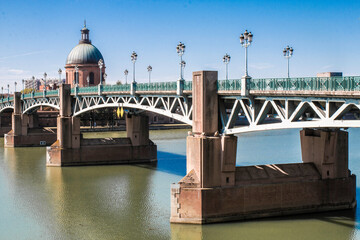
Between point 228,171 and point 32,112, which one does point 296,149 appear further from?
point 32,112

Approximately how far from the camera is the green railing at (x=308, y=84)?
65.5 feet

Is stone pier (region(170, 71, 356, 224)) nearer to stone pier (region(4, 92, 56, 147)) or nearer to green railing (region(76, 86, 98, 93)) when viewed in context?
green railing (region(76, 86, 98, 93))

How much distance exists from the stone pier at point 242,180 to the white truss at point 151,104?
3.96m

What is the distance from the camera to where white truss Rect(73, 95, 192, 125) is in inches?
1277

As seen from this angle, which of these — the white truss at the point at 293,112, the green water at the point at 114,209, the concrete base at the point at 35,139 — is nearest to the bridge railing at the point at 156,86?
the white truss at the point at 293,112

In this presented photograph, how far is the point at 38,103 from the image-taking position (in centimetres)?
6688

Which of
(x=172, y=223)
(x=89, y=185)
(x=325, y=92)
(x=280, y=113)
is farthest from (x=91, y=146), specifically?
(x=325, y=92)

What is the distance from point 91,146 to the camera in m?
48.2

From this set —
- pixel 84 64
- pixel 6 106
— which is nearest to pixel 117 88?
pixel 6 106

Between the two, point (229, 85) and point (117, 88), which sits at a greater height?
point (117, 88)

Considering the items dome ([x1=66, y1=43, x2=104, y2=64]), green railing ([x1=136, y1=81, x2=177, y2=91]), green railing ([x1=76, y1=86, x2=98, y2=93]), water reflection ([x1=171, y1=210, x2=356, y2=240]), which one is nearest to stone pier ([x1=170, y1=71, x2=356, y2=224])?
water reflection ([x1=171, y1=210, x2=356, y2=240])

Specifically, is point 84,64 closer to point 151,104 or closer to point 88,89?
point 88,89

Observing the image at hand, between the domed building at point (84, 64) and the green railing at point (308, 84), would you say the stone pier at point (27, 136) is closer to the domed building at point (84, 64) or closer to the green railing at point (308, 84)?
the domed building at point (84, 64)

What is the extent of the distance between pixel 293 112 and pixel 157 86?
1520 centimetres
